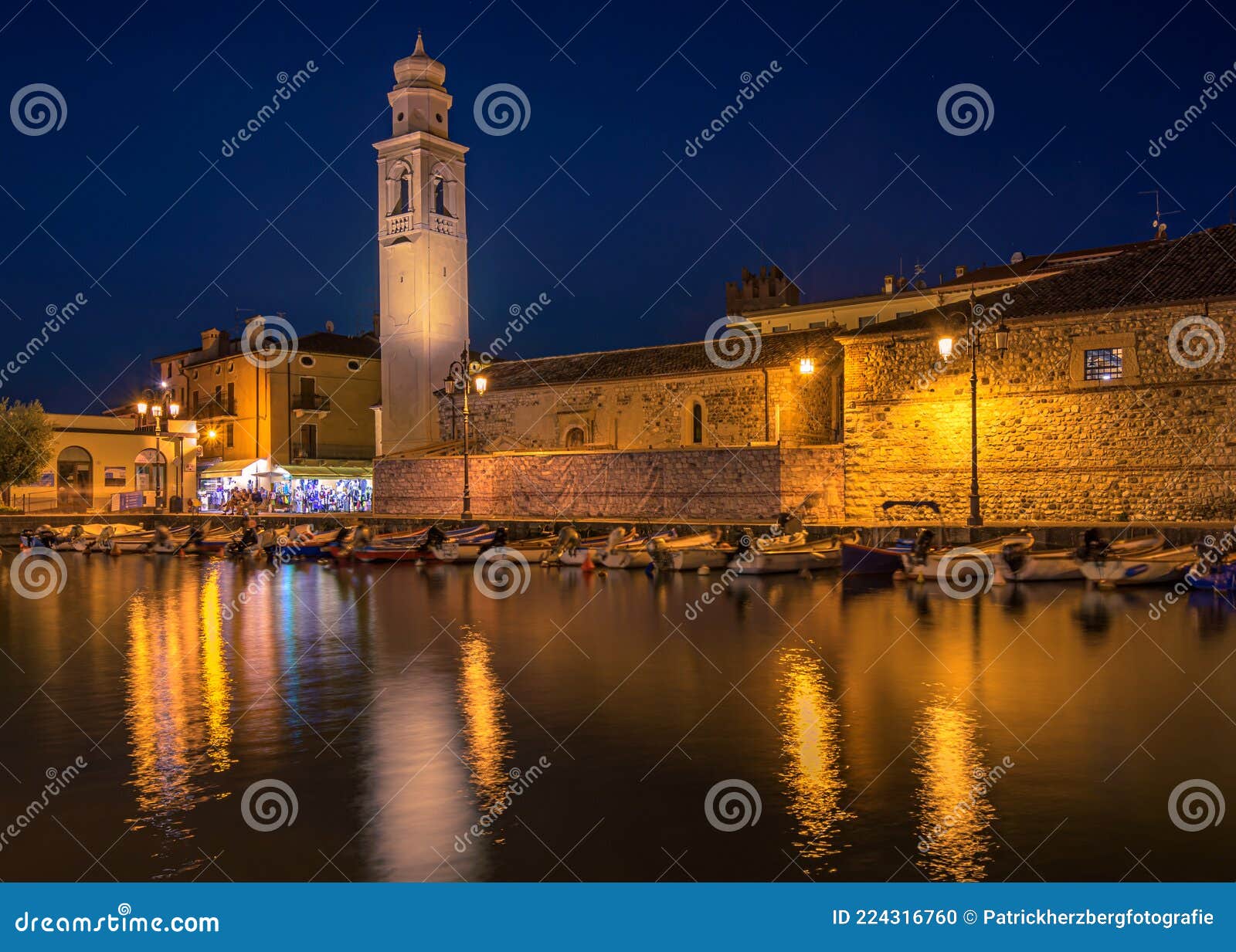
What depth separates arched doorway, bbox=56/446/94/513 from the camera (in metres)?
47.2

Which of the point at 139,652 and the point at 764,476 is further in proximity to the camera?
the point at 764,476

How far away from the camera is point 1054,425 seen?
27.1 m

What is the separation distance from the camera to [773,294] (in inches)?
2362

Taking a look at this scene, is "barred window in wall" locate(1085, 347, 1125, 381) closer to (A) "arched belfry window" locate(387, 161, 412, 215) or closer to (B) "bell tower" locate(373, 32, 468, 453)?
(B) "bell tower" locate(373, 32, 468, 453)

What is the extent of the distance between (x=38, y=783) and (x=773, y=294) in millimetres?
55996

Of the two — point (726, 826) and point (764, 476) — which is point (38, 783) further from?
point (764, 476)

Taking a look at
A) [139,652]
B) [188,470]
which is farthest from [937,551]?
[188,470]

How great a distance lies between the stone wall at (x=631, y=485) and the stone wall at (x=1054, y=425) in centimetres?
133

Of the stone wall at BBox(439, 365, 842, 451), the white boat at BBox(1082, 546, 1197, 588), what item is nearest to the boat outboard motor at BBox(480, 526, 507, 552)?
the stone wall at BBox(439, 365, 842, 451)

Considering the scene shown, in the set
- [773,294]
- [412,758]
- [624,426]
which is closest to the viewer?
[412,758]

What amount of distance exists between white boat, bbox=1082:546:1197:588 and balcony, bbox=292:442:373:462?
42314 mm

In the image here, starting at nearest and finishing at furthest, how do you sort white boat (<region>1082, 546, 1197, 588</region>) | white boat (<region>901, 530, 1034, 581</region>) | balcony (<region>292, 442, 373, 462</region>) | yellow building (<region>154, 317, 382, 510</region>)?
white boat (<region>1082, 546, 1197, 588</region>) < white boat (<region>901, 530, 1034, 581</region>) < yellow building (<region>154, 317, 382, 510</region>) < balcony (<region>292, 442, 373, 462</region>)

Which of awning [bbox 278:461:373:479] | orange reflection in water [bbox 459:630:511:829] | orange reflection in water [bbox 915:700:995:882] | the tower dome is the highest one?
the tower dome

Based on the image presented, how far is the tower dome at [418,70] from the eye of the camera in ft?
157
